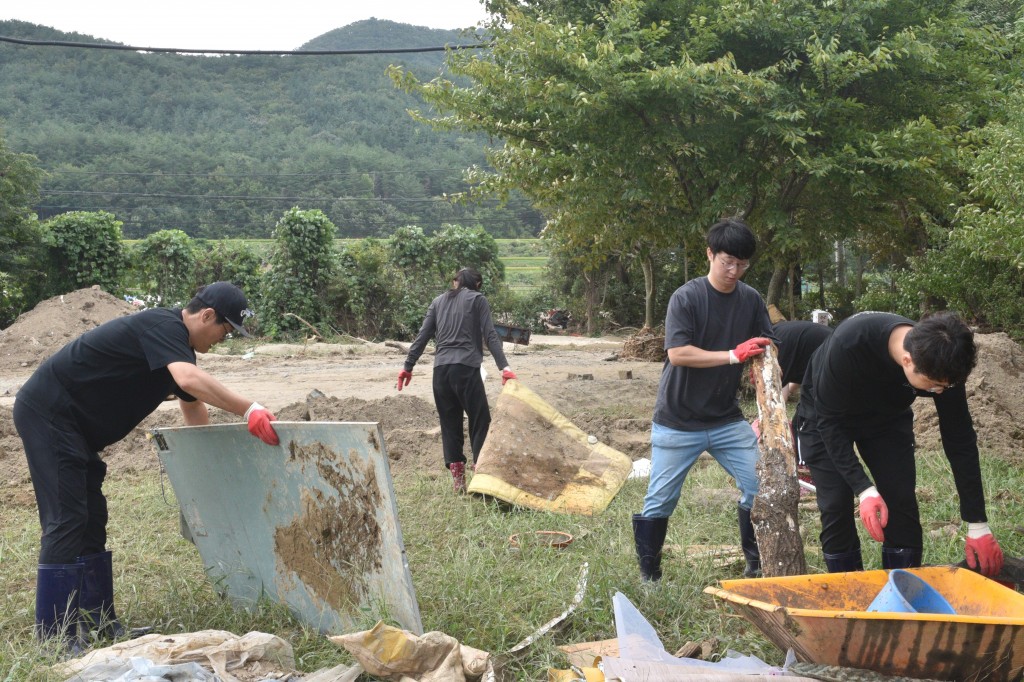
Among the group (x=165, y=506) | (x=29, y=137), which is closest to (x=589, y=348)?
(x=165, y=506)

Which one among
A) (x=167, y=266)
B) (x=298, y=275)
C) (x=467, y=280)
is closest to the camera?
(x=467, y=280)

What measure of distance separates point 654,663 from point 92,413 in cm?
261

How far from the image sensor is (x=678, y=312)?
4.11 m

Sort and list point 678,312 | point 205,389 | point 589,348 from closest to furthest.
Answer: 1. point 205,389
2. point 678,312
3. point 589,348

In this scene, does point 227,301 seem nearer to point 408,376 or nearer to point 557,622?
point 557,622

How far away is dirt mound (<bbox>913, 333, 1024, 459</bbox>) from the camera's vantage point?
7.07 metres

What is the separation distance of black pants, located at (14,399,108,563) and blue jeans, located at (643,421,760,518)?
2.49m

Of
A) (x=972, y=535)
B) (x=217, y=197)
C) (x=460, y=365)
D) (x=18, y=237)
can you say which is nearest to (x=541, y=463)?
(x=460, y=365)

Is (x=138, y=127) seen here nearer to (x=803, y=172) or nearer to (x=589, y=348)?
(x=589, y=348)

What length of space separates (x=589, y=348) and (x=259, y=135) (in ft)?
177

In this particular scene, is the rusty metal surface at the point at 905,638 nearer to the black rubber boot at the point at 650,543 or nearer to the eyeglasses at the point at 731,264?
the black rubber boot at the point at 650,543

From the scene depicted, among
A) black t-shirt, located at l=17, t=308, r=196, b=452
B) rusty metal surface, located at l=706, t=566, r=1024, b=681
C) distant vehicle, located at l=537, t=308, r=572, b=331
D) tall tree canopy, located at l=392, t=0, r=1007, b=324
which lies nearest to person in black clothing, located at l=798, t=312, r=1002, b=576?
rusty metal surface, located at l=706, t=566, r=1024, b=681

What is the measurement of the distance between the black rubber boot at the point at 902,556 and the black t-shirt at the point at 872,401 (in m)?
0.33

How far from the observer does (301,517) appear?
3.87 metres
